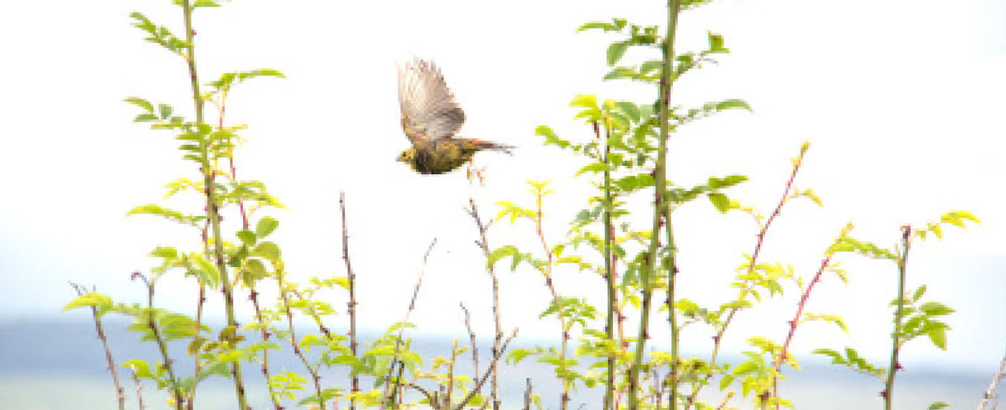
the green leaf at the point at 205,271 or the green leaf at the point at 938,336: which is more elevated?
the green leaf at the point at 205,271

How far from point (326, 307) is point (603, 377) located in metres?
0.72

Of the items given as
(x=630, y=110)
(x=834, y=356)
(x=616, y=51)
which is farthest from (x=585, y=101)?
(x=834, y=356)

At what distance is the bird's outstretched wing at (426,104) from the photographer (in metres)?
2.92

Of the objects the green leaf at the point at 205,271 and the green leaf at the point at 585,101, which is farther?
the green leaf at the point at 585,101

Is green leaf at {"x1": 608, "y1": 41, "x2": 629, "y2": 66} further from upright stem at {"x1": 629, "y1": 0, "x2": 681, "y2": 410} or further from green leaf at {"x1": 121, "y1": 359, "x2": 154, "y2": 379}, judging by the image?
green leaf at {"x1": 121, "y1": 359, "x2": 154, "y2": 379}

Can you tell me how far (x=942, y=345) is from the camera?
5.16ft

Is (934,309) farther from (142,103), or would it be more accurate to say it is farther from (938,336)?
(142,103)

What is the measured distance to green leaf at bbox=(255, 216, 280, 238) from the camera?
1.83 m

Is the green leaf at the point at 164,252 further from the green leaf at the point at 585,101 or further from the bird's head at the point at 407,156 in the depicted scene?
the bird's head at the point at 407,156

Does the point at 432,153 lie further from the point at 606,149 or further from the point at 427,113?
the point at 606,149

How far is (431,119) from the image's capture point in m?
2.93

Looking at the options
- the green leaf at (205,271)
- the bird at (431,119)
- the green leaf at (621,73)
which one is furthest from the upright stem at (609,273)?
the bird at (431,119)

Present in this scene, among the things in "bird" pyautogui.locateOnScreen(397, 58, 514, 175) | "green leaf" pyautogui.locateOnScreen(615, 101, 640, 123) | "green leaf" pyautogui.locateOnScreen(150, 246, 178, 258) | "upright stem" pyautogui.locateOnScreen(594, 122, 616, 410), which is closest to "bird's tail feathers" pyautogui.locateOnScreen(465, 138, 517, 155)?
"bird" pyautogui.locateOnScreen(397, 58, 514, 175)

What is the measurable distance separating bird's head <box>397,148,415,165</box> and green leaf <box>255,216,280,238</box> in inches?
45.4
